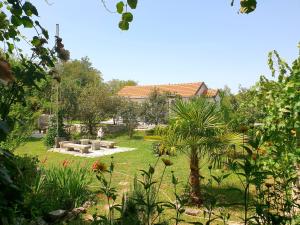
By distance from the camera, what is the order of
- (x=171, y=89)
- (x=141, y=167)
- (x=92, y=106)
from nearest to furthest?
(x=141, y=167) < (x=92, y=106) < (x=171, y=89)

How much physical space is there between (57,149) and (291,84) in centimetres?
1532

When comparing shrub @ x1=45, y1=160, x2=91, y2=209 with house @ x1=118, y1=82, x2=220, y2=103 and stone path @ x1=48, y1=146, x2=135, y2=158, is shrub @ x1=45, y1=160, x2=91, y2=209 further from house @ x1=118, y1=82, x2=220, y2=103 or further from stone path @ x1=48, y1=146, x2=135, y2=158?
house @ x1=118, y1=82, x2=220, y2=103

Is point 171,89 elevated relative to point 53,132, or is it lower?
elevated

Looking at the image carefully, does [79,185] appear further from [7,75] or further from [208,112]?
[7,75]

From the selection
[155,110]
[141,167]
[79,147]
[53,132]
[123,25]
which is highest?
[155,110]

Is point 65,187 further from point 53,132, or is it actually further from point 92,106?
point 92,106

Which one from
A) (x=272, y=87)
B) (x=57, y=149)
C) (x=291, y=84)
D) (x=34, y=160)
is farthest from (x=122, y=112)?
(x=291, y=84)

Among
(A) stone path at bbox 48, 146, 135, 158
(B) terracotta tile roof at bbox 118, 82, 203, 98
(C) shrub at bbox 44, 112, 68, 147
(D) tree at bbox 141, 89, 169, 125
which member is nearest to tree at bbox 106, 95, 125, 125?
(D) tree at bbox 141, 89, 169, 125

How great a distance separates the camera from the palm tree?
6777 millimetres

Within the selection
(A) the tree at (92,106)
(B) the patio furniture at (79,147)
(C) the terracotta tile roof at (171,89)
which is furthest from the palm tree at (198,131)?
(C) the terracotta tile roof at (171,89)

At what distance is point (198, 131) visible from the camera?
22.3ft

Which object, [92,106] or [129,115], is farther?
[129,115]

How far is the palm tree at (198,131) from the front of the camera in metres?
6.78

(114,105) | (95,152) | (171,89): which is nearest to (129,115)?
(114,105)
